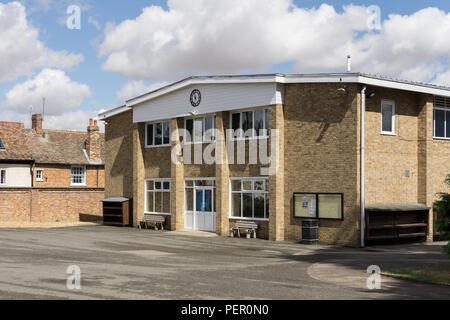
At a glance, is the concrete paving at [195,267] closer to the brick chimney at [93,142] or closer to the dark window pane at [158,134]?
the dark window pane at [158,134]

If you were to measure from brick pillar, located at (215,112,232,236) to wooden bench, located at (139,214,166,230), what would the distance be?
15.3 ft

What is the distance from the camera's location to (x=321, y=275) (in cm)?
1384

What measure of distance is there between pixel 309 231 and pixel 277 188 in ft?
7.72

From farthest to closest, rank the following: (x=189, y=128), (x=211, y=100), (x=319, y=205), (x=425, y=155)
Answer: (x=189, y=128) → (x=211, y=100) → (x=425, y=155) → (x=319, y=205)

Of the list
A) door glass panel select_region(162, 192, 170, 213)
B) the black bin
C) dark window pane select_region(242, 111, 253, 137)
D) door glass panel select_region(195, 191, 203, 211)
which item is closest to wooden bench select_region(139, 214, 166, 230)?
door glass panel select_region(162, 192, 170, 213)

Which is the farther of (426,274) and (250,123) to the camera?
(250,123)

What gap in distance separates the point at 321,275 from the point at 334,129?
8.82m

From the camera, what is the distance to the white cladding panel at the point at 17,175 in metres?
40.8

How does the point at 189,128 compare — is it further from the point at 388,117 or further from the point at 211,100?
the point at 388,117

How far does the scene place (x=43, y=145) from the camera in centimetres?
4469

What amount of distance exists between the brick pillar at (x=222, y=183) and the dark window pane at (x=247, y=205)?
942mm

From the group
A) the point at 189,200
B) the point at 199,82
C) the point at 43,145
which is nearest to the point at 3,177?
the point at 43,145

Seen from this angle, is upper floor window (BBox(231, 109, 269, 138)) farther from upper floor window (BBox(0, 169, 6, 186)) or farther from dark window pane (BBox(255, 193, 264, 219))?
upper floor window (BBox(0, 169, 6, 186))

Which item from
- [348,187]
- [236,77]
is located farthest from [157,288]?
[236,77]
